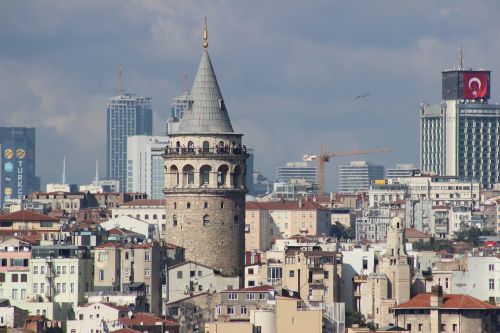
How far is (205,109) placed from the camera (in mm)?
118812

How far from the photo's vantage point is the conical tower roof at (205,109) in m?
118

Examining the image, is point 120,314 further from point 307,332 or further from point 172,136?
point 172,136

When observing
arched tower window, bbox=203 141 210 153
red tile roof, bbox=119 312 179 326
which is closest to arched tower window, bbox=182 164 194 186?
arched tower window, bbox=203 141 210 153

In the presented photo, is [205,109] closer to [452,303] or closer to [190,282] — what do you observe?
[190,282]

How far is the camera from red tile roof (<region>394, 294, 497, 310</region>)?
109938mm

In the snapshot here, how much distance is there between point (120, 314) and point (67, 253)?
10997 mm

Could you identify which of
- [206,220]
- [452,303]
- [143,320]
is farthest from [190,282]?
[452,303]

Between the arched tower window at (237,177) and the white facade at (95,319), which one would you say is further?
the arched tower window at (237,177)

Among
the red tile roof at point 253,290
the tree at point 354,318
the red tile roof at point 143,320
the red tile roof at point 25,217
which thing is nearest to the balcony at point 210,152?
the tree at point 354,318

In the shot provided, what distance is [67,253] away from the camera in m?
114

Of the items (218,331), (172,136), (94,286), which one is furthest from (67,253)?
(218,331)

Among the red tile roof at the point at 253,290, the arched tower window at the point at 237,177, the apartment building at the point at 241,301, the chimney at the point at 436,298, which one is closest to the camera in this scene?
the apartment building at the point at 241,301

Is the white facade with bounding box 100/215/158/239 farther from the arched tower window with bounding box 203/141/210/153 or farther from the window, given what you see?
the window

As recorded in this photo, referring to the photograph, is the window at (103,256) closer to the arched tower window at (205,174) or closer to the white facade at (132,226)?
the arched tower window at (205,174)
